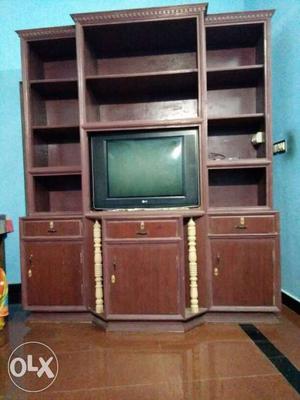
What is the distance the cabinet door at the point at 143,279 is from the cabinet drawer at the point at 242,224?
35cm

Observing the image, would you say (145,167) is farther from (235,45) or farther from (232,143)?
(235,45)

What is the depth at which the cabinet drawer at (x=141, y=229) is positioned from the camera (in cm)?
205

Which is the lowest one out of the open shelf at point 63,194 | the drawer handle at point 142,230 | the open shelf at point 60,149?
the drawer handle at point 142,230

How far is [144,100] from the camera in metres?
2.56

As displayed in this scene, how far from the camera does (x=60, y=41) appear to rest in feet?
7.62

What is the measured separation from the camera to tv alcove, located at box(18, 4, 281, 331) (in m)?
2.08

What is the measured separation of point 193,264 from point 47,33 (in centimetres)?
206

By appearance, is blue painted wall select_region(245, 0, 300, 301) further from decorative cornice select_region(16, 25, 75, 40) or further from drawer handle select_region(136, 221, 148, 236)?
decorative cornice select_region(16, 25, 75, 40)

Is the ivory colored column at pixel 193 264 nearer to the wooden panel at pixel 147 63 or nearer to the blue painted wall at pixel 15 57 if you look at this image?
the wooden panel at pixel 147 63

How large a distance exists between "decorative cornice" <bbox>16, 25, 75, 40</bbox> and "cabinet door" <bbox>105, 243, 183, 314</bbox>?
64.7 inches

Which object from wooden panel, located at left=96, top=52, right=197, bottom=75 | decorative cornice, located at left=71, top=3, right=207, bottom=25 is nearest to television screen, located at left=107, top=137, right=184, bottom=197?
wooden panel, located at left=96, top=52, right=197, bottom=75

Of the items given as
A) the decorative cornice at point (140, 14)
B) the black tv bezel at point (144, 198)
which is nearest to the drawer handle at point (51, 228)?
the black tv bezel at point (144, 198)

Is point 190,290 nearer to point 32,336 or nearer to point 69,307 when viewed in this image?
point 69,307

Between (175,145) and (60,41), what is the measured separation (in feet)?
4.06
